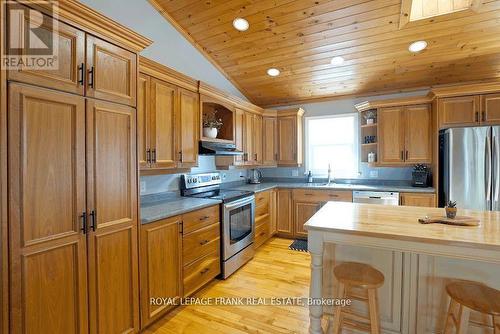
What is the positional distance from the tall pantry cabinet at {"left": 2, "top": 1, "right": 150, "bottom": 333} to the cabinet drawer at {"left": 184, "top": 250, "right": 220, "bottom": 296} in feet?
1.89

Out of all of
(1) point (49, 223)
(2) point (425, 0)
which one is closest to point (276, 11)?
(2) point (425, 0)

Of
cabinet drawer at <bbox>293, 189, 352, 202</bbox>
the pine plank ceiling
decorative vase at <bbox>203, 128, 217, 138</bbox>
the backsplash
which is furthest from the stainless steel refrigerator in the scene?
the backsplash

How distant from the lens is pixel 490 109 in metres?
3.23

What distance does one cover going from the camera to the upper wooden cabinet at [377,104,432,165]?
145 inches

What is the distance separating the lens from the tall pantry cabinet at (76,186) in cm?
131

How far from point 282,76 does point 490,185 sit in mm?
3101

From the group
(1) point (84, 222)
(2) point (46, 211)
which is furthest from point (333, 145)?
(2) point (46, 211)

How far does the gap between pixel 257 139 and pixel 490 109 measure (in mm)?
3198

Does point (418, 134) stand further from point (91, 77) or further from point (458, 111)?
point (91, 77)

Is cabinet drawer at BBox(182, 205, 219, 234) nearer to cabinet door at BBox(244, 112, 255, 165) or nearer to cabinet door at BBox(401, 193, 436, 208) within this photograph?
cabinet door at BBox(244, 112, 255, 165)

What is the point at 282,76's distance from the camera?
409cm

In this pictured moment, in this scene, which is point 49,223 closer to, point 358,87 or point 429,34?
point 429,34

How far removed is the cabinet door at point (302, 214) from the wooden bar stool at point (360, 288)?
2141mm

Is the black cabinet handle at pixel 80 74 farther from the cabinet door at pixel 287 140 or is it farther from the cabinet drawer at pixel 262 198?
the cabinet door at pixel 287 140
